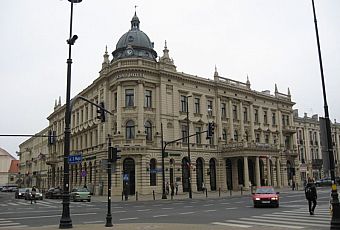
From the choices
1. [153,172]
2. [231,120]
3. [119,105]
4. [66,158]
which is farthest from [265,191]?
[231,120]

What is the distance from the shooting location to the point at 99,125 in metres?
52.2

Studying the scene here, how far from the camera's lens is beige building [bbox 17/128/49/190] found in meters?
88.6

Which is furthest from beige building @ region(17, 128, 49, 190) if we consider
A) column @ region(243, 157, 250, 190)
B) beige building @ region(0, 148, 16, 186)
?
column @ region(243, 157, 250, 190)

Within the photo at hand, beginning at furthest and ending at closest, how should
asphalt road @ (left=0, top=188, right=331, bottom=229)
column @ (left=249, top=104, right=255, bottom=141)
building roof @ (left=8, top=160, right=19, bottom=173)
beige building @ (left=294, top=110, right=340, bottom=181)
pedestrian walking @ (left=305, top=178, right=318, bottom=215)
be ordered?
building roof @ (left=8, top=160, right=19, bottom=173) < beige building @ (left=294, top=110, right=340, bottom=181) < column @ (left=249, top=104, right=255, bottom=141) < pedestrian walking @ (left=305, top=178, right=318, bottom=215) < asphalt road @ (left=0, top=188, right=331, bottom=229)

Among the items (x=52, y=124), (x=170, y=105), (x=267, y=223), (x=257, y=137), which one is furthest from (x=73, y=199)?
(x=52, y=124)

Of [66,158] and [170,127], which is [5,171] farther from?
[66,158]

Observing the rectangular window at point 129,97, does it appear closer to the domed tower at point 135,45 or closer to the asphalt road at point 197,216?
the domed tower at point 135,45

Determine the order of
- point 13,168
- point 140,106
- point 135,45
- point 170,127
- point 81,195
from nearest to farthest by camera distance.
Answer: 1. point 81,195
2. point 140,106
3. point 170,127
4. point 135,45
5. point 13,168

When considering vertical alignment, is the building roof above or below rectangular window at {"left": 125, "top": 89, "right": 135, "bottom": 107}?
below

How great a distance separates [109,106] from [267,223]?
3634 centimetres

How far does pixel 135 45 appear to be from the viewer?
5294 centimetres

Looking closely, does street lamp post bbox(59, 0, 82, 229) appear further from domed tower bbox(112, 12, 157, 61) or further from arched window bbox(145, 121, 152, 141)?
domed tower bbox(112, 12, 157, 61)

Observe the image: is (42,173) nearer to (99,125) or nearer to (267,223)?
(99,125)

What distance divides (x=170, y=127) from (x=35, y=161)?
6375 centimetres
